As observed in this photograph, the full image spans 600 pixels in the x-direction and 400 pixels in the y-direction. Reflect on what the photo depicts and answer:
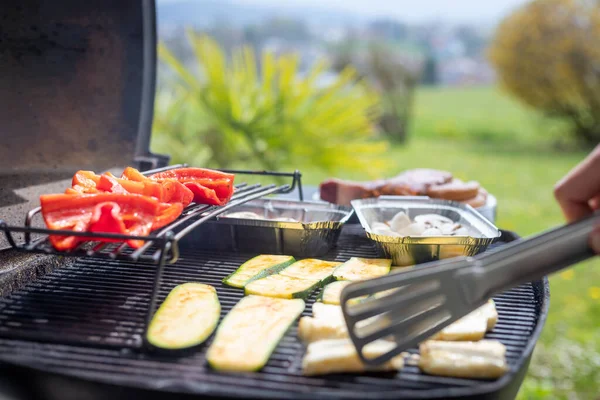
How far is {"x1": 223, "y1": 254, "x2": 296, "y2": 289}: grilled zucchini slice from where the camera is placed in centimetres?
248

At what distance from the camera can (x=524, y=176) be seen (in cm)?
1035

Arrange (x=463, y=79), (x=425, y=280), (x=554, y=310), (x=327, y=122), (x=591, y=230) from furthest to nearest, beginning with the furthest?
→ (x=463, y=79)
(x=327, y=122)
(x=554, y=310)
(x=425, y=280)
(x=591, y=230)

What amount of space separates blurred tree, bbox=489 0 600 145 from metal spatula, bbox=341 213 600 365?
10323 millimetres

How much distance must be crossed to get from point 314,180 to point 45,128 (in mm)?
7389

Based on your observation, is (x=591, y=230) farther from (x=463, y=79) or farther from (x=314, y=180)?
(x=463, y=79)

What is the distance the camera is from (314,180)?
34.3 feet

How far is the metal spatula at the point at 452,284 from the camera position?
164cm

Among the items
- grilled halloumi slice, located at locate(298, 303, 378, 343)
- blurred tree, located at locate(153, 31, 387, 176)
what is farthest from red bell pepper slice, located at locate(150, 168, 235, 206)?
blurred tree, located at locate(153, 31, 387, 176)

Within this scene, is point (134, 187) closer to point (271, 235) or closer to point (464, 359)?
point (271, 235)

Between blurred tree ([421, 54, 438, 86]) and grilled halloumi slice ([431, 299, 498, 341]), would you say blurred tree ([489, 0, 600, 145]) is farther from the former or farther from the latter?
grilled halloumi slice ([431, 299, 498, 341])

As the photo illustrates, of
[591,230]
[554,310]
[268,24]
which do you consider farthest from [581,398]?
[268,24]

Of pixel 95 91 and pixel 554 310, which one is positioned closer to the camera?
pixel 95 91

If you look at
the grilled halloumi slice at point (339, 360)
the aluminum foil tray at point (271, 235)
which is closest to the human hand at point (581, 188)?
the grilled halloumi slice at point (339, 360)

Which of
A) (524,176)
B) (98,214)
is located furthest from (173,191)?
(524,176)
